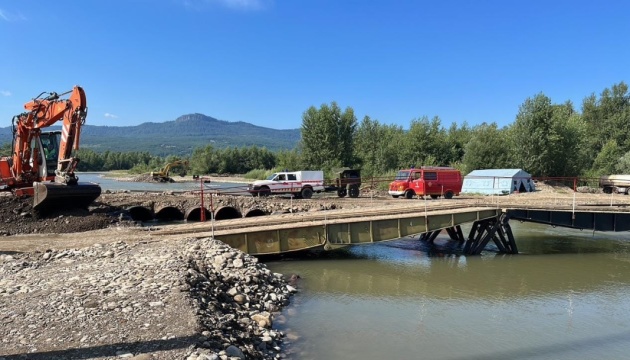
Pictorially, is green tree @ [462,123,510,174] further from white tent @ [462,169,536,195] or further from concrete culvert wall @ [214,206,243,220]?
concrete culvert wall @ [214,206,243,220]

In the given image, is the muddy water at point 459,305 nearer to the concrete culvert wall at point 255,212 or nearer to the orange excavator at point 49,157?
the concrete culvert wall at point 255,212

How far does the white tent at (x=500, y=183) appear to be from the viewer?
40.4m

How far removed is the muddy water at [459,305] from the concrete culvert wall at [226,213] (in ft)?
32.8

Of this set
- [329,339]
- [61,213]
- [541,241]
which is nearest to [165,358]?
[329,339]

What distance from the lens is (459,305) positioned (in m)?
12.5

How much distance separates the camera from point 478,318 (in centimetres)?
1138

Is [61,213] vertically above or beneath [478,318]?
above

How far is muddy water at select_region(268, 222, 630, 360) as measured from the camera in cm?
939

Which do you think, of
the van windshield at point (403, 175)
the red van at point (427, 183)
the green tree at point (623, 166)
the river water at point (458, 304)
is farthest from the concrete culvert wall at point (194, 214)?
the green tree at point (623, 166)

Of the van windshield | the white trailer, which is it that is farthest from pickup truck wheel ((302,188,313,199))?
the white trailer

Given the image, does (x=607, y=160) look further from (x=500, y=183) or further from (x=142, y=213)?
(x=142, y=213)

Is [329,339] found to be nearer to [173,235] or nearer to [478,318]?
[478,318]

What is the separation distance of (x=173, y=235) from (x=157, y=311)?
349 inches

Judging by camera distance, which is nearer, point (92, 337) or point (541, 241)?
point (92, 337)
